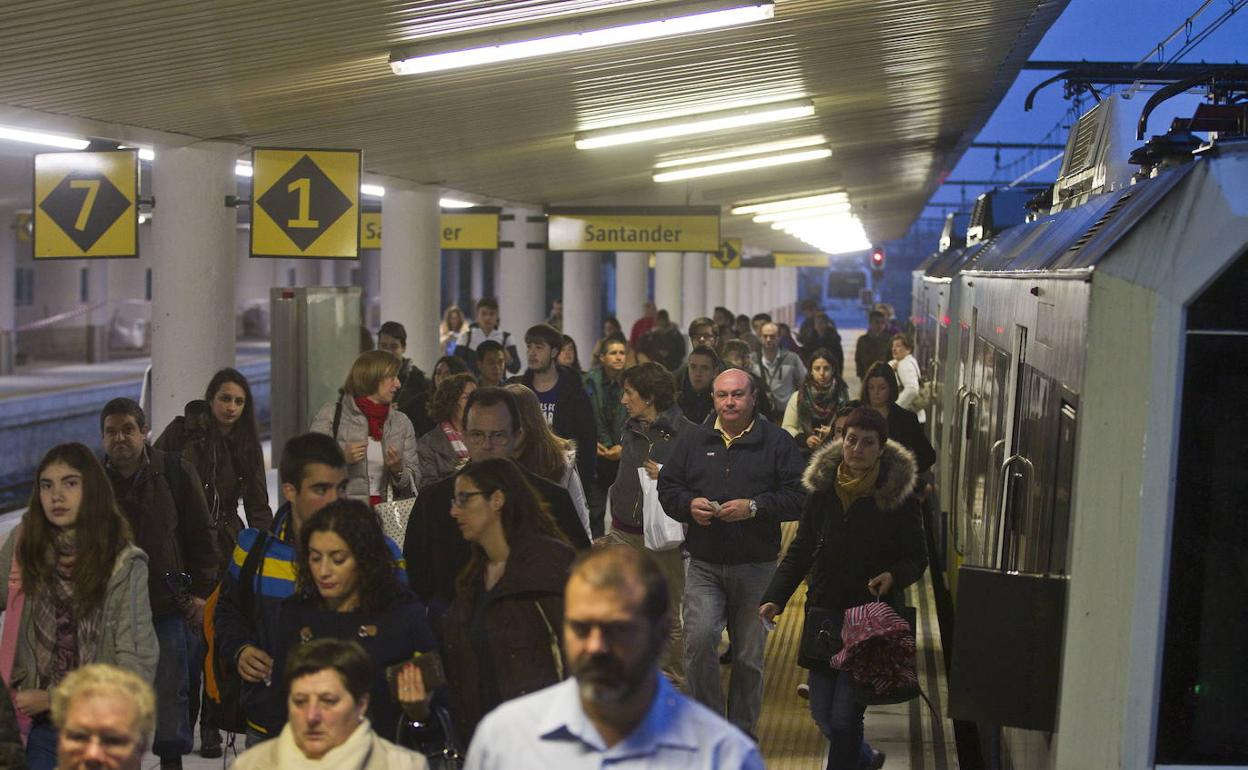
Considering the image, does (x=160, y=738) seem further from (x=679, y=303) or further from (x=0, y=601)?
(x=679, y=303)

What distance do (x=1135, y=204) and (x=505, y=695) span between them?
2168 millimetres

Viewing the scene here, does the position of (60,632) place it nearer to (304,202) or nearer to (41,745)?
(41,745)

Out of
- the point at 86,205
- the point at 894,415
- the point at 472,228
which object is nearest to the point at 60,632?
the point at 86,205

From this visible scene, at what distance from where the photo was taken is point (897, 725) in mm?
8906

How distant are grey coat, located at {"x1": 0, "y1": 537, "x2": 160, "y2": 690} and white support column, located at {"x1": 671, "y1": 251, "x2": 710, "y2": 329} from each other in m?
29.4

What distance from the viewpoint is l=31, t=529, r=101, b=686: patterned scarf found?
5.46 metres

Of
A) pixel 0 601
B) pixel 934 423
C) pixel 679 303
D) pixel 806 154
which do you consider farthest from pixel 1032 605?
pixel 679 303

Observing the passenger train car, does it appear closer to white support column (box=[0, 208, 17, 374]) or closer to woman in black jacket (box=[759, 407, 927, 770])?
woman in black jacket (box=[759, 407, 927, 770])

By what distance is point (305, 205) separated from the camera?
10.7 m

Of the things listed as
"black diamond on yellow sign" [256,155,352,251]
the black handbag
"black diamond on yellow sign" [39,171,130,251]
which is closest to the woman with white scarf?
the black handbag

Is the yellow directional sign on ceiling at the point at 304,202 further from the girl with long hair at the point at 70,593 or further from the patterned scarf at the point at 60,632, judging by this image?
the patterned scarf at the point at 60,632

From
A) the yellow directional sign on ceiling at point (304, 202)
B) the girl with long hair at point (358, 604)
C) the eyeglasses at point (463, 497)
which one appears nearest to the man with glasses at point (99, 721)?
the girl with long hair at point (358, 604)

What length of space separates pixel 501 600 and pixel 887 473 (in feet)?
8.22

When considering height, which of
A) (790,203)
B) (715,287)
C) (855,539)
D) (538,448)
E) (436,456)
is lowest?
(855,539)
